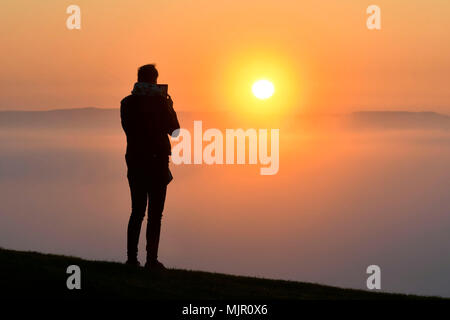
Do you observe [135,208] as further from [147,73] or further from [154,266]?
[147,73]

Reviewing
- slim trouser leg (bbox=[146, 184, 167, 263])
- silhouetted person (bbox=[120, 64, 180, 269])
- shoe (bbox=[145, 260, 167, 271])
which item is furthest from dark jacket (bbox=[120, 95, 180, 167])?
shoe (bbox=[145, 260, 167, 271])

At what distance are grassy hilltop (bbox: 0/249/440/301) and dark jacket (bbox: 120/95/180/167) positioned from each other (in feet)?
5.27

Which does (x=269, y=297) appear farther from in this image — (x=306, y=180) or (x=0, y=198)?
(x=306, y=180)

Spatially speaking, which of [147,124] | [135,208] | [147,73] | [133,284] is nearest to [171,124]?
[147,124]

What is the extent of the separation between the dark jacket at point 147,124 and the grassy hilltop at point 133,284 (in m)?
1.61

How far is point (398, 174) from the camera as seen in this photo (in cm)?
16950

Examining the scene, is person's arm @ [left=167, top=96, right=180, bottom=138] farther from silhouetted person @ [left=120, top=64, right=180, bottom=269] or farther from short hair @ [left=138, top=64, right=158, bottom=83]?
short hair @ [left=138, top=64, right=158, bottom=83]

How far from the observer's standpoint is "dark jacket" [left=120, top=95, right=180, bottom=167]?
1336cm

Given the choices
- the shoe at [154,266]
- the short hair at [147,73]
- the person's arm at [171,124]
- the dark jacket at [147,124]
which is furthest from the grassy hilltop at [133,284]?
the short hair at [147,73]

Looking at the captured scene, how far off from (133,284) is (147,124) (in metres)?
2.27

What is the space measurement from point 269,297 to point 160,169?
2304mm

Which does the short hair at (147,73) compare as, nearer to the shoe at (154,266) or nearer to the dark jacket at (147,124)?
the dark jacket at (147,124)

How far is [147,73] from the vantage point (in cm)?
1326
